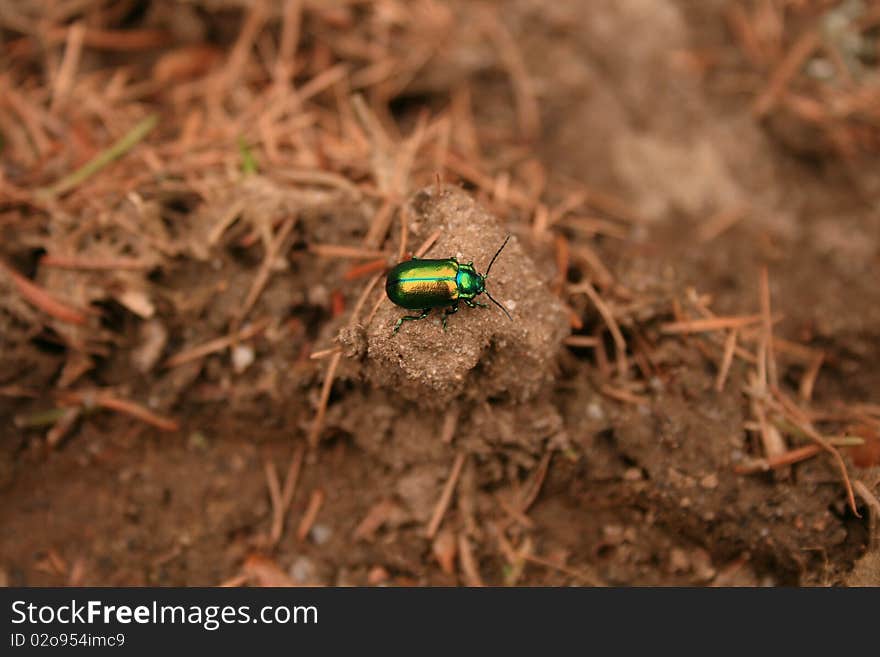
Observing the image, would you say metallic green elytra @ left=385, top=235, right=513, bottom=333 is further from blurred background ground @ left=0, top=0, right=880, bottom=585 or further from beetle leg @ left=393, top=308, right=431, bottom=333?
blurred background ground @ left=0, top=0, right=880, bottom=585

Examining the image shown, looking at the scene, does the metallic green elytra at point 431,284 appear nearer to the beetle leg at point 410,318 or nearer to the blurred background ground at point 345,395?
the beetle leg at point 410,318

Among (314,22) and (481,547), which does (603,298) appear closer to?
(481,547)

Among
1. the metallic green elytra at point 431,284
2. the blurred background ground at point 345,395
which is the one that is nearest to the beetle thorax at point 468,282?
the metallic green elytra at point 431,284

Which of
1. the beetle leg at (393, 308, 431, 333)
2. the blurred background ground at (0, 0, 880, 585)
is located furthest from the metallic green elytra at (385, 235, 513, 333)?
the blurred background ground at (0, 0, 880, 585)

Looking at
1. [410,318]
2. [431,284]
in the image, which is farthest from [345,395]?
[431,284]

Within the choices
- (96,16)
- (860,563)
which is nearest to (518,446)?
(860,563)

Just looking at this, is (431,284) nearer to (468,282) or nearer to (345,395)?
(468,282)

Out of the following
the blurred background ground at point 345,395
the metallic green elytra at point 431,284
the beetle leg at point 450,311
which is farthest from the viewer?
the blurred background ground at point 345,395

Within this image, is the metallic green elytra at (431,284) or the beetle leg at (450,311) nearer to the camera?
the metallic green elytra at (431,284)
